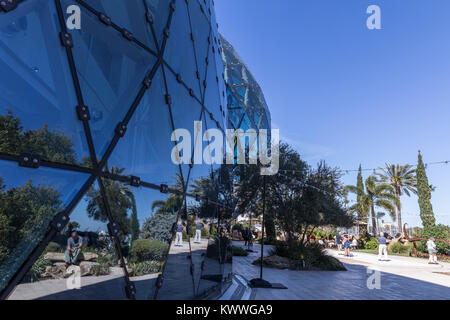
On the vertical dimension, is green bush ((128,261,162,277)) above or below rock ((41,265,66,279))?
below

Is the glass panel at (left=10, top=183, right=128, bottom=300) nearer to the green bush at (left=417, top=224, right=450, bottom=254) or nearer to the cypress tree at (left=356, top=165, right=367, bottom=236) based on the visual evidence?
the green bush at (left=417, top=224, right=450, bottom=254)

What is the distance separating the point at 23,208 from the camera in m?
1.74

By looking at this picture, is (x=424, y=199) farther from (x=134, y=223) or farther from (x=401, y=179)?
(x=134, y=223)

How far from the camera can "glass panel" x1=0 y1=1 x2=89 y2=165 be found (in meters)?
1.75

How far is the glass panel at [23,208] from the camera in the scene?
5.41 ft

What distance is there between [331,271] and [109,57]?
12.9 meters

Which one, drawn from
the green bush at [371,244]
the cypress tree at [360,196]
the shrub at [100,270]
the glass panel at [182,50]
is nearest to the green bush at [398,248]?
the green bush at [371,244]

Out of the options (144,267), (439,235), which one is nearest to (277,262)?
(144,267)

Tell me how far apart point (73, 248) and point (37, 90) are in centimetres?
119

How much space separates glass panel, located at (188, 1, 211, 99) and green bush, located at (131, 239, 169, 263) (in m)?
3.09

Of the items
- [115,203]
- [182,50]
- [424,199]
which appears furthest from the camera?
[424,199]

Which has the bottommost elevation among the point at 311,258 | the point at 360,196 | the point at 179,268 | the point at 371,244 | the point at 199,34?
the point at 371,244

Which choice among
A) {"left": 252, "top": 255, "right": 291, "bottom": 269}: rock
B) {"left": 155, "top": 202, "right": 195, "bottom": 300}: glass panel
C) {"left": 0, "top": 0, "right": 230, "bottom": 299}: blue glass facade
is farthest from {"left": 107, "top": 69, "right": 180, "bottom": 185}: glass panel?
{"left": 252, "top": 255, "right": 291, "bottom": 269}: rock
